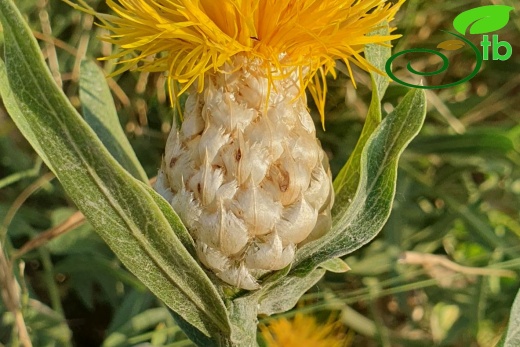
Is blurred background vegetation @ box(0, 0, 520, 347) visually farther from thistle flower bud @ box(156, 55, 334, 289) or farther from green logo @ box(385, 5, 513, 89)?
thistle flower bud @ box(156, 55, 334, 289)

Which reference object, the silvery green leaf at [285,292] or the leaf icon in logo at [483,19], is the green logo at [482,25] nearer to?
the leaf icon in logo at [483,19]

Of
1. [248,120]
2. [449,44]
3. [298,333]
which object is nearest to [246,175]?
[248,120]

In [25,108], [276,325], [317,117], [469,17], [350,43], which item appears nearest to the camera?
[25,108]

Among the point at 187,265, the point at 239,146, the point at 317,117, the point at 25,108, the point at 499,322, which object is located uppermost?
the point at 25,108

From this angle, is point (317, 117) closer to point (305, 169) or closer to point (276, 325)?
point (276, 325)

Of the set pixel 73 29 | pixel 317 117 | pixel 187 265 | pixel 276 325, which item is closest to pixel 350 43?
pixel 187 265
